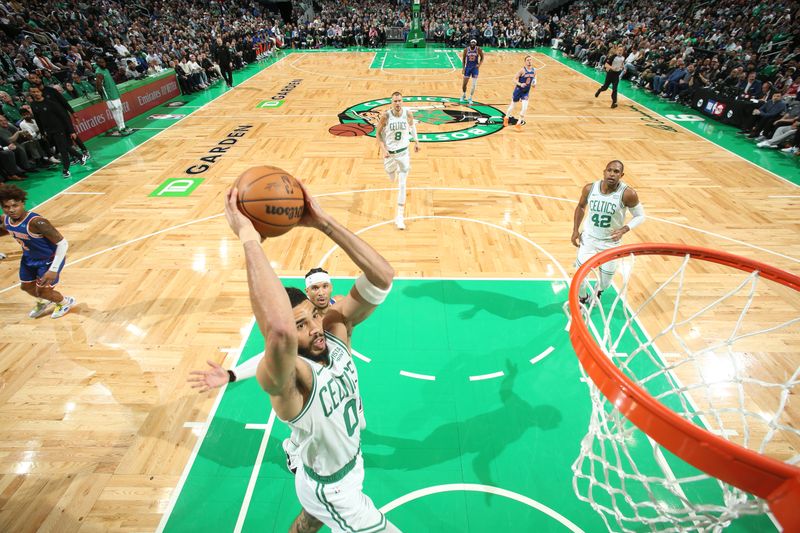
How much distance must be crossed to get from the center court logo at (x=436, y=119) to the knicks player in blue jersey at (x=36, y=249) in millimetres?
7729

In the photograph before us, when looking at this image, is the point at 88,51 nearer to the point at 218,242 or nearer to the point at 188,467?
the point at 218,242

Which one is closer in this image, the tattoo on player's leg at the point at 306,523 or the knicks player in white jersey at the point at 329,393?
the knicks player in white jersey at the point at 329,393

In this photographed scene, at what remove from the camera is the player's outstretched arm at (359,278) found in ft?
6.71

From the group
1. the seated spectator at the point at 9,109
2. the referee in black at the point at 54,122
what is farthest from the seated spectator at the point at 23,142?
the seated spectator at the point at 9,109

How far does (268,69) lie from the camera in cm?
2083

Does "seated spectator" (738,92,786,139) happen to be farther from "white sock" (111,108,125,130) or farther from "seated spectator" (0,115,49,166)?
"seated spectator" (0,115,49,166)

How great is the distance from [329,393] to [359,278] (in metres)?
0.64

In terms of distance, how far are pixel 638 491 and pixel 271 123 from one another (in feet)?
40.4

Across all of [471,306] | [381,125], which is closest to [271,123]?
[381,125]

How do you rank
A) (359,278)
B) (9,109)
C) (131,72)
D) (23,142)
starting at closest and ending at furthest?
(359,278), (23,142), (9,109), (131,72)

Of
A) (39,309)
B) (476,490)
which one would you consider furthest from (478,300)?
(39,309)

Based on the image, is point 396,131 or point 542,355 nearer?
point 542,355

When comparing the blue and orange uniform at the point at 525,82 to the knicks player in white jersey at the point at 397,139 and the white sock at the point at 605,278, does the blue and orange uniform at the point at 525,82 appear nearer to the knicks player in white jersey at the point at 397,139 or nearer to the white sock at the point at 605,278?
the knicks player in white jersey at the point at 397,139

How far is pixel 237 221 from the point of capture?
5.71 ft
